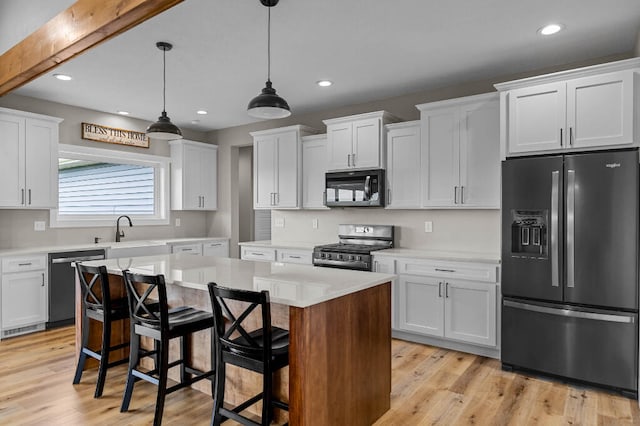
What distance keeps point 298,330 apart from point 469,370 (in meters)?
2.06

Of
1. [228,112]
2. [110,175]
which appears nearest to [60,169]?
Answer: [110,175]

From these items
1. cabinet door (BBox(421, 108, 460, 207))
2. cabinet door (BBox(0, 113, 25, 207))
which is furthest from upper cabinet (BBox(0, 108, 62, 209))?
cabinet door (BBox(421, 108, 460, 207))

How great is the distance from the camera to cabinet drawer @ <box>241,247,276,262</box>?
517cm

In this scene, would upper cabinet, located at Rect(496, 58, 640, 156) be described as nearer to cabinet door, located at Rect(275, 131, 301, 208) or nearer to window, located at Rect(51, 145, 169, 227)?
cabinet door, located at Rect(275, 131, 301, 208)

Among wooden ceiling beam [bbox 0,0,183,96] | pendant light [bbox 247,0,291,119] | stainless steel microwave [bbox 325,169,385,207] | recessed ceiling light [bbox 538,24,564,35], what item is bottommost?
stainless steel microwave [bbox 325,169,385,207]

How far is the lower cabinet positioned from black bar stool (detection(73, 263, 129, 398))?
252 cm

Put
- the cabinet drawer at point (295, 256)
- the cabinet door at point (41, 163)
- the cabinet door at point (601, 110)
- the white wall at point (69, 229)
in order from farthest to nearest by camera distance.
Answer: the cabinet drawer at point (295, 256), the white wall at point (69, 229), the cabinet door at point (41, 163), the cabinet door at point (601, 110)

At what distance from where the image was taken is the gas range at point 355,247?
4.26 meters

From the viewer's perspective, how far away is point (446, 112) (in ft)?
13.4

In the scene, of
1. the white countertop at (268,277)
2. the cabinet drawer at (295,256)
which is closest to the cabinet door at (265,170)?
the cabinet drawer at (295,256)

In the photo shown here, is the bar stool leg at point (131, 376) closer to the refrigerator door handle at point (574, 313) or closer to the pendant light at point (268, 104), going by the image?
the pendant light at point (268, 104)

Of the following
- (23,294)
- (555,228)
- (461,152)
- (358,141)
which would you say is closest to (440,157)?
(461,152)

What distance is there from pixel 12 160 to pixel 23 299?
1.47 m

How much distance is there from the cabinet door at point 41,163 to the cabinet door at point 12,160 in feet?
0.18
